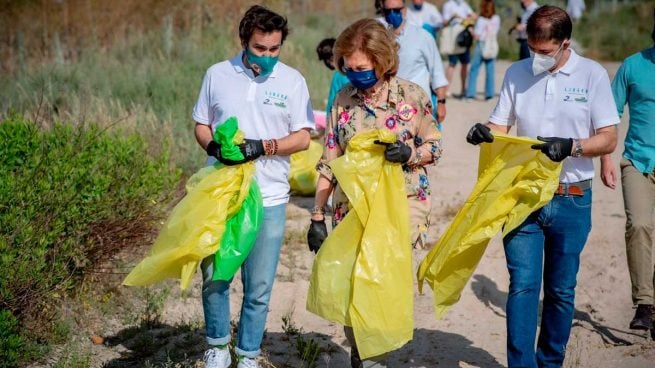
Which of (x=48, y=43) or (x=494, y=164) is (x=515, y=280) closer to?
(x=494, y=164)

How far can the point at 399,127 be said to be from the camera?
430 cm

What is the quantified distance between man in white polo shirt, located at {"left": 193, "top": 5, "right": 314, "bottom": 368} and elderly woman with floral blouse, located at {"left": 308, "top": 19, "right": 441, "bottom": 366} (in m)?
0.20

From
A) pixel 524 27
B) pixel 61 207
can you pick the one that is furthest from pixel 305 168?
pixel 524 27

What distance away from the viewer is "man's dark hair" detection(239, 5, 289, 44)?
14.3 feet

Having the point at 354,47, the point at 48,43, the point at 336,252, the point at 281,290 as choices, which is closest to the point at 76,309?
the point at 281,290

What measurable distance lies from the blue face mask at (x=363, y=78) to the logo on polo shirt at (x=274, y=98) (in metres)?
0.38

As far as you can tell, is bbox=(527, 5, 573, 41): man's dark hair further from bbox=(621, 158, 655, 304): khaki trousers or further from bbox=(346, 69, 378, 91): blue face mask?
bbox=(621, 158, 655, 304): khaki trousers

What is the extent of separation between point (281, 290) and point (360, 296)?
8.39 feet

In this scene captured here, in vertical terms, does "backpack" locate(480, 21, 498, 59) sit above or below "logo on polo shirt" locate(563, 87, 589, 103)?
below

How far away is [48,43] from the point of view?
14117mm

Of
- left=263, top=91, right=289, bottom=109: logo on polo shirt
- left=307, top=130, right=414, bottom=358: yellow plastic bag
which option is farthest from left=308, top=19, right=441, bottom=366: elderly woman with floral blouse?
left=263, top=91, right=289, bottom=109: logo on polo shirt

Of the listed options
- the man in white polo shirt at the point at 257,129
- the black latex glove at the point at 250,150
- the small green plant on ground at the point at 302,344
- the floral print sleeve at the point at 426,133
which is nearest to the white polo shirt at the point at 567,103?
the floral print sleeve at the point at 426,133

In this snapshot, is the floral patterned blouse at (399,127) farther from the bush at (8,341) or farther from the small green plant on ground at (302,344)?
the bush at (8,341)

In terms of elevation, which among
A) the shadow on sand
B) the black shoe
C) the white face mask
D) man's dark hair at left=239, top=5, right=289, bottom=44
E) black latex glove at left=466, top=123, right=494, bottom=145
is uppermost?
man's dark hair at left=239, top=5, right=289, bottom=44
